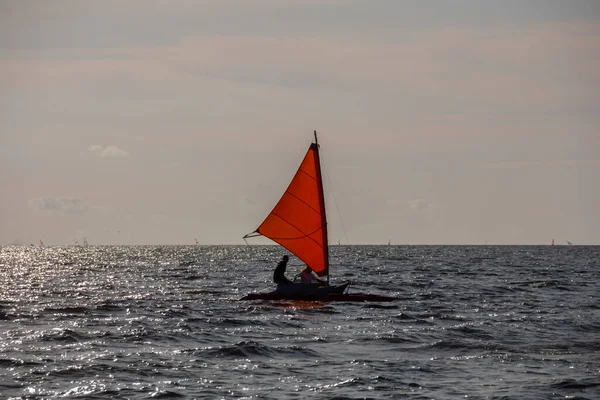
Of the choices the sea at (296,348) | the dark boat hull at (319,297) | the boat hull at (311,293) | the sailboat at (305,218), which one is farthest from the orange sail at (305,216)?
the sea at (296,348)

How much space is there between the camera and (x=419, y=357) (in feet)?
85.1

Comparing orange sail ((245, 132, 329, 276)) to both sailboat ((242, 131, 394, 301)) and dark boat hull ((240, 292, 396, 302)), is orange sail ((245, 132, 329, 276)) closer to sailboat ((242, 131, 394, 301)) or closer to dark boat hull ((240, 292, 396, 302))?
sailboat ((242, 131, 394, 301))

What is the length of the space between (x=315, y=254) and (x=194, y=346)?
1495cm

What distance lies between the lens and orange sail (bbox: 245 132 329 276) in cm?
4138

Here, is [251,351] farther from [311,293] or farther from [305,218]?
[305,218]

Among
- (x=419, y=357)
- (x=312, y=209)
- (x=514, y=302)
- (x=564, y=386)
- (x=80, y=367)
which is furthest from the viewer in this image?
(x=514, y=302)

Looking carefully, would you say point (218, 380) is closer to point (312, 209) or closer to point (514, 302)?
point (312, 209)

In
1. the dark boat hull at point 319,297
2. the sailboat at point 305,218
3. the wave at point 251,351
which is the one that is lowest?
A: the wave at point 251,351

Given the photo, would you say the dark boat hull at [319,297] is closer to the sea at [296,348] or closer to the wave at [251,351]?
the sea at [296,348]

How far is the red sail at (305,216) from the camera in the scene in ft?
136

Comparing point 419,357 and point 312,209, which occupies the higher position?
point 312,209

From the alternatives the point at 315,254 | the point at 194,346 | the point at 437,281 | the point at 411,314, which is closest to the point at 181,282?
the point at 437,281

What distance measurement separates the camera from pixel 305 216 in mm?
41562

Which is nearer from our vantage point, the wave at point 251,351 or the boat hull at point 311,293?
the wave at point 251,351
